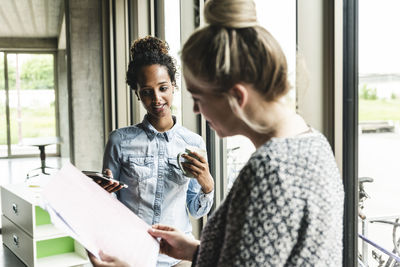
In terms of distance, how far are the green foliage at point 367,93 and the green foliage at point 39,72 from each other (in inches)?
315

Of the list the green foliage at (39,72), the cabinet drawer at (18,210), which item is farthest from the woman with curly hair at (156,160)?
the green foliage at (39,72)

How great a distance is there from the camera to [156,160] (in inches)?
59.9

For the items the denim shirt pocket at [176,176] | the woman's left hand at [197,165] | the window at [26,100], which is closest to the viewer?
the woman's left hand at [197,165]

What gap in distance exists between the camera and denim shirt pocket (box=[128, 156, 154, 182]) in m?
1.49

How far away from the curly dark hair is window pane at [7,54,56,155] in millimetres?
7147

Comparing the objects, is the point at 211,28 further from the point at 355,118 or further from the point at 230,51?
the point at 355,118

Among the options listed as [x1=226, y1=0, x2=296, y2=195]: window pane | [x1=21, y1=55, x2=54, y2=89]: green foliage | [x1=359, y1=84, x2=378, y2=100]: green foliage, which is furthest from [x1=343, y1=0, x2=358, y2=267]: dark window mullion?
[x1=21, y1=55, x2=54, y2=89]: green foliage

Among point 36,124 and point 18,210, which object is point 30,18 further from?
point 18,210

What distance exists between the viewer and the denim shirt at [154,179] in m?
1.48

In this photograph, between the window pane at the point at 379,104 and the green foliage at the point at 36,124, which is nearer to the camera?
the window pane at the point at 379,104

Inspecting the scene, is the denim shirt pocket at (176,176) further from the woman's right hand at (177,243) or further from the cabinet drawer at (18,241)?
the cabinet drawer at (18,241)

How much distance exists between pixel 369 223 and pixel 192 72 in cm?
78

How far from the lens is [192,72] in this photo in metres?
0.72

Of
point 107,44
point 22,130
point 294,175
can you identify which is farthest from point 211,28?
point 22,130
